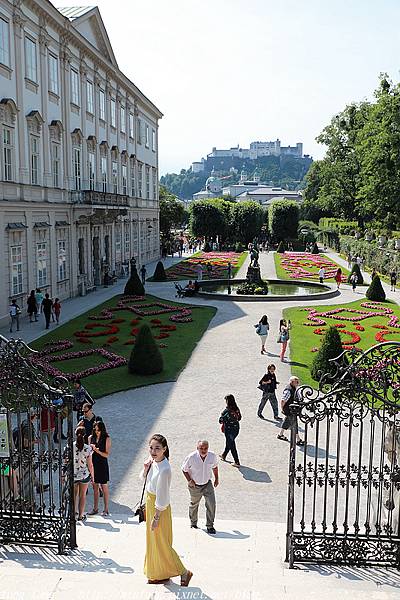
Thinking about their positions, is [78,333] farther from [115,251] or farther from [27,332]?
[115,251]

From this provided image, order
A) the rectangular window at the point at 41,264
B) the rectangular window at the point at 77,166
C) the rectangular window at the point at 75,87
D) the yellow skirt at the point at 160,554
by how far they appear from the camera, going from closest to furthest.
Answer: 1. the yellow skirt at the point at 160,554
2. the rectangular window at the point at 41,264
3. the rectangular window at the point at 75,87
4. the rectangular window at the point at 77,166

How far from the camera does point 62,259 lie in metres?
34.5

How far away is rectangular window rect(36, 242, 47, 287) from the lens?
30.7 m

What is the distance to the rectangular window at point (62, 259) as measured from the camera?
33969mm

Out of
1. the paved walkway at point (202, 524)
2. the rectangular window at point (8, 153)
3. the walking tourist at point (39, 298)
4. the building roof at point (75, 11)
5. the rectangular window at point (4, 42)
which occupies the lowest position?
the paved walkway at point (202, 524)

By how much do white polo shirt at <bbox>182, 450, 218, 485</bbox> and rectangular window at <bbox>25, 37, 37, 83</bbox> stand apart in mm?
24173

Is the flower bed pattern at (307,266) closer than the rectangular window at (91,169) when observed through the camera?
No

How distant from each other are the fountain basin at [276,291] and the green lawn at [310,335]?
299cm

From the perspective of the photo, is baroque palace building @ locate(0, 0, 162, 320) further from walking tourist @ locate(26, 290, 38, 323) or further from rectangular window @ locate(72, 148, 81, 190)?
walking tourist @ locate(26, 290, 38, 323)

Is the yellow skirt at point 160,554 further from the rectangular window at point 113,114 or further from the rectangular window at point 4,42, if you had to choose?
the rectangular window at point 113,114

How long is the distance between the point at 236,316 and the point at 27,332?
31.3 ft

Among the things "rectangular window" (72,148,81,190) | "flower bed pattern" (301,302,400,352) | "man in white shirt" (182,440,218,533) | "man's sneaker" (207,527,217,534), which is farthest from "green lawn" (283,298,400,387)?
"rectangular window" (72,148,81,190)

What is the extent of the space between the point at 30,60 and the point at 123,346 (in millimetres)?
14672

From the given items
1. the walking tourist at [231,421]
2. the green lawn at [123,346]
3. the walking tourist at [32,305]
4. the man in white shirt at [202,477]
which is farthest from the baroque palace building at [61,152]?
the man in white shirt at [202,477]
